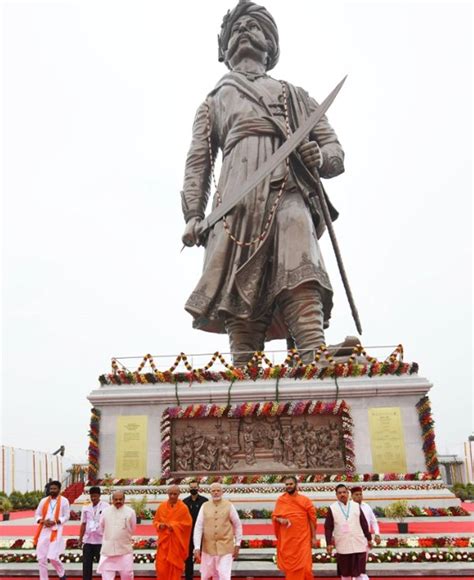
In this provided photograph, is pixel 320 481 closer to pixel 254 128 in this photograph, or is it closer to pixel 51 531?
pixel 51 531

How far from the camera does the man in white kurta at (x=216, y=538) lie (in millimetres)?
5496

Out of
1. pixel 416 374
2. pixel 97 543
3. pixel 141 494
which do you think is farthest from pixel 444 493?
pixel 97 543

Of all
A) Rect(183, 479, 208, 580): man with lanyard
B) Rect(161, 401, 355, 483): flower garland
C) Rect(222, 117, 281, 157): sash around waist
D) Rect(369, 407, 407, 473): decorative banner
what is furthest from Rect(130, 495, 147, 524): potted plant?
Rect(222, 117, 281, 157): sash around waist

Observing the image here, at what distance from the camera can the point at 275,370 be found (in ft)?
34.0

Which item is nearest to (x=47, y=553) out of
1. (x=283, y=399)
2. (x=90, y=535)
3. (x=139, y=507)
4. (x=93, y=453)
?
(x=90, y=535)

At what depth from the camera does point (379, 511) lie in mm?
8719

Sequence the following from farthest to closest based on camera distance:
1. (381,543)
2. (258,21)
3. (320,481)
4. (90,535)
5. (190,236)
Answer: (258,21) < (190,236) < (320,481) < (381,543) < (90,535)

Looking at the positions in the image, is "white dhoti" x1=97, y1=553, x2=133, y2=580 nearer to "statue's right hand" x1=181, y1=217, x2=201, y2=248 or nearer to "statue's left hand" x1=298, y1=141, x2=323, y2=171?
"statue's right hand" x1=181, y1=217, x2=201, y2=248

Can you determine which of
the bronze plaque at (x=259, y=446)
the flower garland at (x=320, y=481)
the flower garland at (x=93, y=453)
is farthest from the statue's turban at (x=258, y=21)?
the flower garland at (x=320, y=481)

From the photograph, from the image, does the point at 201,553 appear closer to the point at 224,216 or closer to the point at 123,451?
the point at 123,451

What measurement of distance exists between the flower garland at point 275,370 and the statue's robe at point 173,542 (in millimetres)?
4681

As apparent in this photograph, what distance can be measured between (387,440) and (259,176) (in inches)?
235

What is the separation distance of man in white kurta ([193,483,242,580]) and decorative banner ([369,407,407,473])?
4.65 metres

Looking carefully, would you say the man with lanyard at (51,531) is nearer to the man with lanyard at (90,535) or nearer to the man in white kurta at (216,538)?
the man with lanyard at (90,535)
